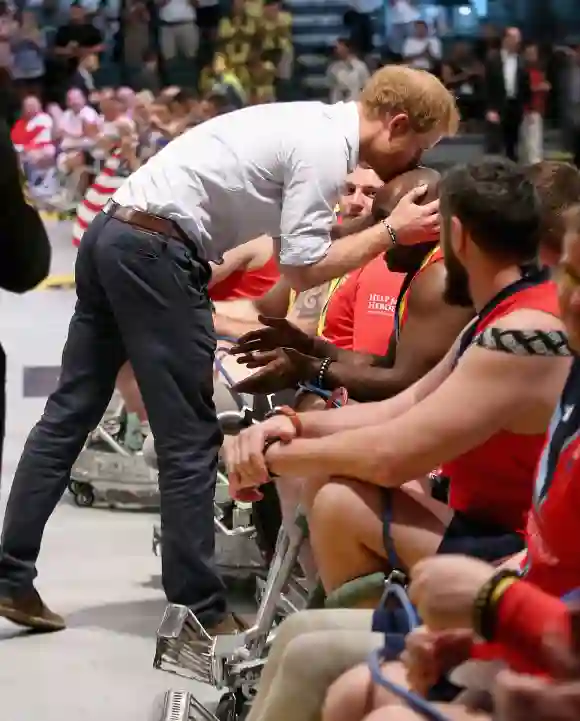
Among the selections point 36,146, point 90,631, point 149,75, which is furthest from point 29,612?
point 149,75

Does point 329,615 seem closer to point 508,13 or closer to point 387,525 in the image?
point 387,525

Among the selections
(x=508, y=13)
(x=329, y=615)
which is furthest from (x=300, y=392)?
(x=508, y=13)

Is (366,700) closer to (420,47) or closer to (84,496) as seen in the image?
(84,496)

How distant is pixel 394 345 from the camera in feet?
8.82

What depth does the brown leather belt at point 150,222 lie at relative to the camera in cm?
289

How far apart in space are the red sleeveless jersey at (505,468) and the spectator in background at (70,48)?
1461 centimetres

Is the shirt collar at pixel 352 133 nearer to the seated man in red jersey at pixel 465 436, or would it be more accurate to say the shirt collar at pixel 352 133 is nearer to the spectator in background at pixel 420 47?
the seated man in red jersey at pixel 465 436

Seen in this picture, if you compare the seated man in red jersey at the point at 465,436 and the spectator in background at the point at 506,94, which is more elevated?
the seated man in red jersey at the point at 465,436

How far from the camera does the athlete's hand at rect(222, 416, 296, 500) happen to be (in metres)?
2.19

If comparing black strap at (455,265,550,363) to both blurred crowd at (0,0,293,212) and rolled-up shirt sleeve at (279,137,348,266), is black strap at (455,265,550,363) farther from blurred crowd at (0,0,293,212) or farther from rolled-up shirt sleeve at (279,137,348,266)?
blurred crowd at (0,0,293,212)

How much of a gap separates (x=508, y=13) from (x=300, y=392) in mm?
12609

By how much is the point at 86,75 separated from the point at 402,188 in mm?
13636

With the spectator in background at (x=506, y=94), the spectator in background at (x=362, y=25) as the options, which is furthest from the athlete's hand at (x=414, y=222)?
the spectator in background at (x=362, y=25)

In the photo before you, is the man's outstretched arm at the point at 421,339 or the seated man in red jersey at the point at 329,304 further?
the seated man in red jersey at the point at 329,304
